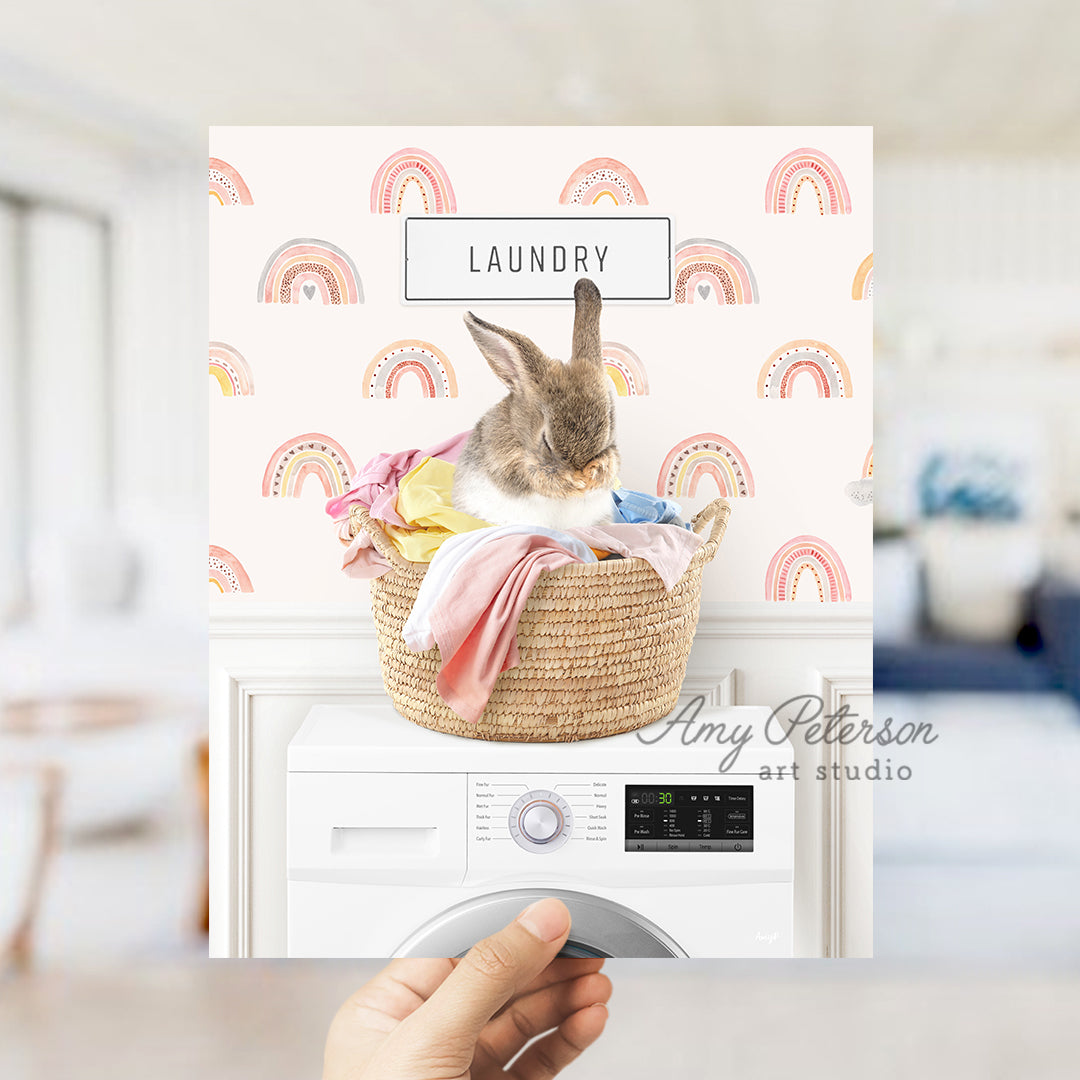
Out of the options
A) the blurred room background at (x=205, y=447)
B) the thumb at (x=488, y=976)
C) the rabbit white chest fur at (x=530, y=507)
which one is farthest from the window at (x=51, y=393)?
the thumb at (x=488, y=976)

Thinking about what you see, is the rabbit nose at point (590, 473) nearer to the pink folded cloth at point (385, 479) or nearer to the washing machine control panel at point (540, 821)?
the pink folded cloth at point (385, 479)

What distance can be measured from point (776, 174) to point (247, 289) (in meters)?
0.88

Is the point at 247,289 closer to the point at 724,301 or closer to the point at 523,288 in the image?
the point at 523,288

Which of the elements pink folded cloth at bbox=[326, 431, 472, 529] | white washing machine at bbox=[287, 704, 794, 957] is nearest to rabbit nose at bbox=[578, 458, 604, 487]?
pink folded cloth at bbox=[326, 431, 472, 529]

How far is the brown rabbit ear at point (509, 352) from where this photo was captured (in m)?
1.16

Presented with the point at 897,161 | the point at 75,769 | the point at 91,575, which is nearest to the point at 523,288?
the point at 897,161

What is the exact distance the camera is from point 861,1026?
1421 millimetres

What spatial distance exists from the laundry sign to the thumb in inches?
37.0

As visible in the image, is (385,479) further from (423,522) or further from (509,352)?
(509,352)

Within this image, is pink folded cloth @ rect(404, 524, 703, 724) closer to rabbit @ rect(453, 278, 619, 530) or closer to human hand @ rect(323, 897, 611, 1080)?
rabbit @ rect(453, 278, 619, 530)

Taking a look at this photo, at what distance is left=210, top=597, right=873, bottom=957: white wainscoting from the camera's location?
1462 millimetres

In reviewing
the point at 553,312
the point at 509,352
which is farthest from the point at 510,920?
the point at 553,312

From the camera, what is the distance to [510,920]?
3.98ft

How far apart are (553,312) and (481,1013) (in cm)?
104
